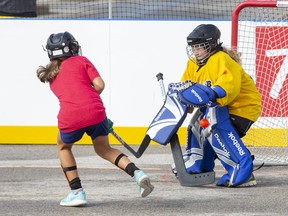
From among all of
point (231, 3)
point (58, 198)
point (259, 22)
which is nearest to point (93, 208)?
point (58, 198)

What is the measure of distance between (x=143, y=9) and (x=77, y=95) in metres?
6.81

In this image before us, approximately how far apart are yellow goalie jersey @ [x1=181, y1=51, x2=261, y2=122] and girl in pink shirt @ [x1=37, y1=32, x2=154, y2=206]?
117 centimetres

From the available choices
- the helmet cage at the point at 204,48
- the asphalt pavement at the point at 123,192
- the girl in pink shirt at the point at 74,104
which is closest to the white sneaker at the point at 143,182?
the girl in pink shirt at the point at 74,104

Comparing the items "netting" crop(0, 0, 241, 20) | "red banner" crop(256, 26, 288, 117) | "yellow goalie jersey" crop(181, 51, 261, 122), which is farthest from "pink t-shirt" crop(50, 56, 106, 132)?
"netting" crop(0, 0, 241, 20)

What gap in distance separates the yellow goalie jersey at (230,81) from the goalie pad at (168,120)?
0.30m

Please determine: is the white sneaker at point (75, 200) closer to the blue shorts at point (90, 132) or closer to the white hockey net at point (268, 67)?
the blue shorts at point (90, 132)

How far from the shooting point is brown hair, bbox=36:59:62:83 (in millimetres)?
7691

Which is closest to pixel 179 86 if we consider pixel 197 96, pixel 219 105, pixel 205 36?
pixel 197 96

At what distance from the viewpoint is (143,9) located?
562 inches

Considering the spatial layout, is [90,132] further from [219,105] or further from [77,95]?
[219,105]

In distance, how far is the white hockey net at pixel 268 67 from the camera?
10.6m

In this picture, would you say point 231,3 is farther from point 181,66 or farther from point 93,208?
point 93,208

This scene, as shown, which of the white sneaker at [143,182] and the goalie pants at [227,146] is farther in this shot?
the goalie pants at [227,146]

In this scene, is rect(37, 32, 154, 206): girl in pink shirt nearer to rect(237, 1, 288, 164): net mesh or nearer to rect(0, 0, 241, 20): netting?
rect(237, 1, 288, 164): net mesh
